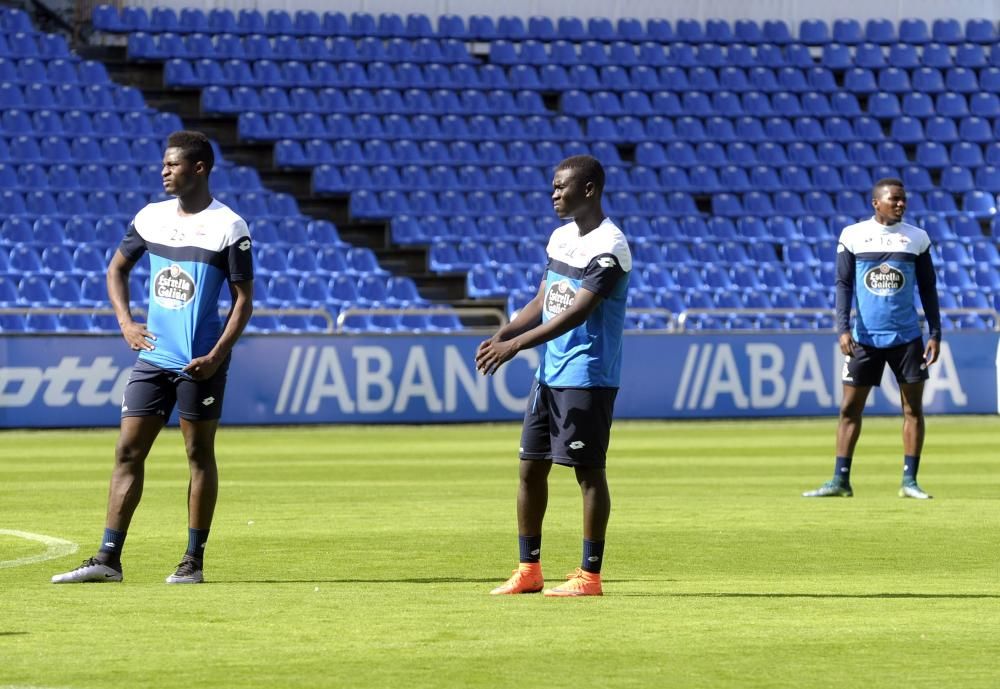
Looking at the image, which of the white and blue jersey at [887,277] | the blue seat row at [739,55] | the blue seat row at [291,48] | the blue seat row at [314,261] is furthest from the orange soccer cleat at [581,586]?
the blue seat row at [739,55]

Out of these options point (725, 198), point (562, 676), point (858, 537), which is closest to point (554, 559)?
point (858, 537)

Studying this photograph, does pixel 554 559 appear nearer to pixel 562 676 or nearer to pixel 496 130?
pixel 562 676

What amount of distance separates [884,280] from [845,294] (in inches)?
12.6

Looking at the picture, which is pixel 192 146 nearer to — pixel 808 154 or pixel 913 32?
pixel 808 154

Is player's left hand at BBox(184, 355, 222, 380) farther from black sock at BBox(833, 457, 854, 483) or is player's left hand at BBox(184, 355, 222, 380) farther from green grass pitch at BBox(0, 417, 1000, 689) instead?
black sock at BBox(833, 457, 854, 483)

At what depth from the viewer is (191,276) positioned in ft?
27.2

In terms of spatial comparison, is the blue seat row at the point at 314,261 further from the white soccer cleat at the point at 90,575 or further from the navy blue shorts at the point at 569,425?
the navy blue shorts at the point at 569,425

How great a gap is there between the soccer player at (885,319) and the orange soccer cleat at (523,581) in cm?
576

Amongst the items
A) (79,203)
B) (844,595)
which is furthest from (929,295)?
(79,203)

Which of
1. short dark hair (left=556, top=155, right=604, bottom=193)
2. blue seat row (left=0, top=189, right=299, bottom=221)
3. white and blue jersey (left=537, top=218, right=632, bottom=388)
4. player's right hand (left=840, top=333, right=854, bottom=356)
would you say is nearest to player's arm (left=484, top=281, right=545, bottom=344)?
white and blue jersey (left=537, top=218, right=632, bottom=388)

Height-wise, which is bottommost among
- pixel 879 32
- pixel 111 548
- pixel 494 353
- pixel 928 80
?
pixel 111 548

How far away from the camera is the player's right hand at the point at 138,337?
8.24 meters

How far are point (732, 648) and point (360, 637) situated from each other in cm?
139

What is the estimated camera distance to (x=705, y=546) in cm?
1036
